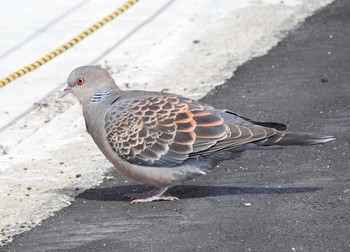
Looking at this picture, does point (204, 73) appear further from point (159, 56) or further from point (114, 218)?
point (114, 218)

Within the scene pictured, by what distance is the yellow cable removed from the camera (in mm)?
10758

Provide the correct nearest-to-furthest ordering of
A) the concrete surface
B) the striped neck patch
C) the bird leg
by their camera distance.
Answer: the concrete surface < the bird leg < the striped neck patch

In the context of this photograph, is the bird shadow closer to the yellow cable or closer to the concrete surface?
the concrete surface

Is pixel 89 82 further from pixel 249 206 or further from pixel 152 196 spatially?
pixel 249 206

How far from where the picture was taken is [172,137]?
7785 millimetres

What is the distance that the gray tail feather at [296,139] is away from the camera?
770cm

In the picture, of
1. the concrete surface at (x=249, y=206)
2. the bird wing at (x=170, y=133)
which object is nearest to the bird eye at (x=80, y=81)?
the bird wing at (x=170, y=133)

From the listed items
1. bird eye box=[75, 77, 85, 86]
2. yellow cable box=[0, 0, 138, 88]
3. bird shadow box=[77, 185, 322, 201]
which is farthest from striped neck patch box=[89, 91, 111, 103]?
yellow cable box=[0, 0, 138, 88]

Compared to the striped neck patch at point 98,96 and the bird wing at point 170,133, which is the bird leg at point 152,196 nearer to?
the bird wing at point 170,133

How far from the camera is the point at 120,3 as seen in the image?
1324 cm

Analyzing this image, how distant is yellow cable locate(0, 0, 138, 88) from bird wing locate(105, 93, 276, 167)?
2.95m

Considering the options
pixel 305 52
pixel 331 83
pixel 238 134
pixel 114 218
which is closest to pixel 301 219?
pixel 238 134

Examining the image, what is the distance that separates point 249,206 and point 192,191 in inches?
22.6

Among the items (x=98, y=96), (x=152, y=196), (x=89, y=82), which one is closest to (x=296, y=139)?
(x=152, y=196)
